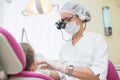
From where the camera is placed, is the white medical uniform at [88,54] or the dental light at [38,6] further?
the dental light at [38,6]

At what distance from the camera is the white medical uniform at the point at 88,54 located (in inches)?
58.7

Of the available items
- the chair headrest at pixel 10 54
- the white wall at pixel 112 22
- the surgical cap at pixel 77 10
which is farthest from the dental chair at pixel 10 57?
the white wall at pixel 112 22

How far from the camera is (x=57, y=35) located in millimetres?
2502

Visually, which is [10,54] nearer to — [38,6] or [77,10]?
[77,10]

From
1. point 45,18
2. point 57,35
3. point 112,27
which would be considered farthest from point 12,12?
point 112,27

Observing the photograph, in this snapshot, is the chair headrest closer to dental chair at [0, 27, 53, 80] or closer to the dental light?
dental chair at [0, 27, 53, 80]

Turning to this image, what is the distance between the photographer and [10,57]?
21.5 inches

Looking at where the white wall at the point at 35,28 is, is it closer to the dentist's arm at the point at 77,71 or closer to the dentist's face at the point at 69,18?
the dentist's face at the point at 69,18

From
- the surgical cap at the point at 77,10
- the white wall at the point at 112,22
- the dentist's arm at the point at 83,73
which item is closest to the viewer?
the dentist's arm at the point at 83,73

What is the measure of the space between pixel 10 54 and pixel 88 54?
3.61ft

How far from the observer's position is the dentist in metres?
1.48

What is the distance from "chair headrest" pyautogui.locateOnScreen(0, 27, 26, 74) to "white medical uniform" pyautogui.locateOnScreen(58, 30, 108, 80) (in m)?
0.99

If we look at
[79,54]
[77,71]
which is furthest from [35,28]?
[77,71]

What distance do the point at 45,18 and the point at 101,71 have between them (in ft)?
4.03
